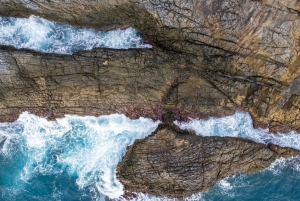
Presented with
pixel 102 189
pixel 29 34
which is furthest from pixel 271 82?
pixel 29 34

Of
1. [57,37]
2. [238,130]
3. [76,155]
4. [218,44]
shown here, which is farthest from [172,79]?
[76,155]

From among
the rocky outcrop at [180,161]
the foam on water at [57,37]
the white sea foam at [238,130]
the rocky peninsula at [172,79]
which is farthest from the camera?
the white sea foam at [238,130]

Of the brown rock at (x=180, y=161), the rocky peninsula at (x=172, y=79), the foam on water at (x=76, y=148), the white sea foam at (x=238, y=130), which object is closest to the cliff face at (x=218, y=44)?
the rocky peninsula at (x=172, y=79)

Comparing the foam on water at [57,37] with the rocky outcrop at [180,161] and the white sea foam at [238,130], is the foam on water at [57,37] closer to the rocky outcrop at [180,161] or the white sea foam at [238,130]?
the rocky outcrop at [180,161]

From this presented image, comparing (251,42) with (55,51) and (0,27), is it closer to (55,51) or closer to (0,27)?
(55,51)

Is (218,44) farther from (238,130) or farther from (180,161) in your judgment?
(180,161)

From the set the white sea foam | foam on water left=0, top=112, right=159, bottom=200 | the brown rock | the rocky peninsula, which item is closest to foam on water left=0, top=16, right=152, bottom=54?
the rocky peninsula
